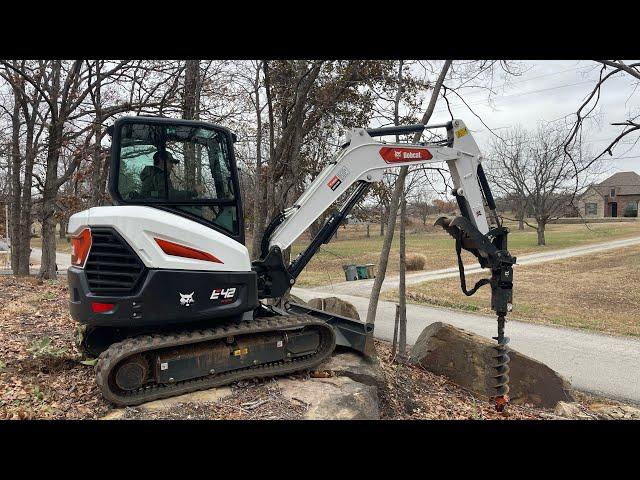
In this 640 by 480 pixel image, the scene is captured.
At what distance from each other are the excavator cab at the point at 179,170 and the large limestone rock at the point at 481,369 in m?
3.79

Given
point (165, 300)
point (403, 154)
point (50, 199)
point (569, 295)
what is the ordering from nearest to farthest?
point (165, 300) < point (403, 154) < point (50, 199) < point (569, 295)

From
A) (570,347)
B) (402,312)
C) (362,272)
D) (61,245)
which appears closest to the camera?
(402,312)

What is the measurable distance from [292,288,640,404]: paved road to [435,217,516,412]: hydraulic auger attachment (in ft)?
7.93

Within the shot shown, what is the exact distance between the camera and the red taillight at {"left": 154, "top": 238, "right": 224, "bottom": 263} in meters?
4.54

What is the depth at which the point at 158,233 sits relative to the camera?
448cm

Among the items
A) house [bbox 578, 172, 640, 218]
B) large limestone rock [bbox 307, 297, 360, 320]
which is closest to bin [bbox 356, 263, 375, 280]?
large limestone rock [bbox 307, 297, 360, 320]

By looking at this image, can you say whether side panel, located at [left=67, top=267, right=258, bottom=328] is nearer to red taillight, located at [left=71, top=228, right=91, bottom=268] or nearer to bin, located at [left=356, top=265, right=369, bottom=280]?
red taillight, located at [left=71, top=228, right=91, bottom=268]

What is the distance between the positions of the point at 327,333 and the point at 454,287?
1323cm

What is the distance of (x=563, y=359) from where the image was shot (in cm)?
893

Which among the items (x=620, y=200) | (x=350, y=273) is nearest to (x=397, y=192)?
(x=350, y=273)

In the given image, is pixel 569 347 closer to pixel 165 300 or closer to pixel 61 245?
pixel 165 300

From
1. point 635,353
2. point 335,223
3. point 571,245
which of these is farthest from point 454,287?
point 571,245

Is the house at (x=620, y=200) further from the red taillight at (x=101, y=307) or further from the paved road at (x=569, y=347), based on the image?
the red taillight at (x=101, y=307)

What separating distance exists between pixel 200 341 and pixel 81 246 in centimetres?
151
